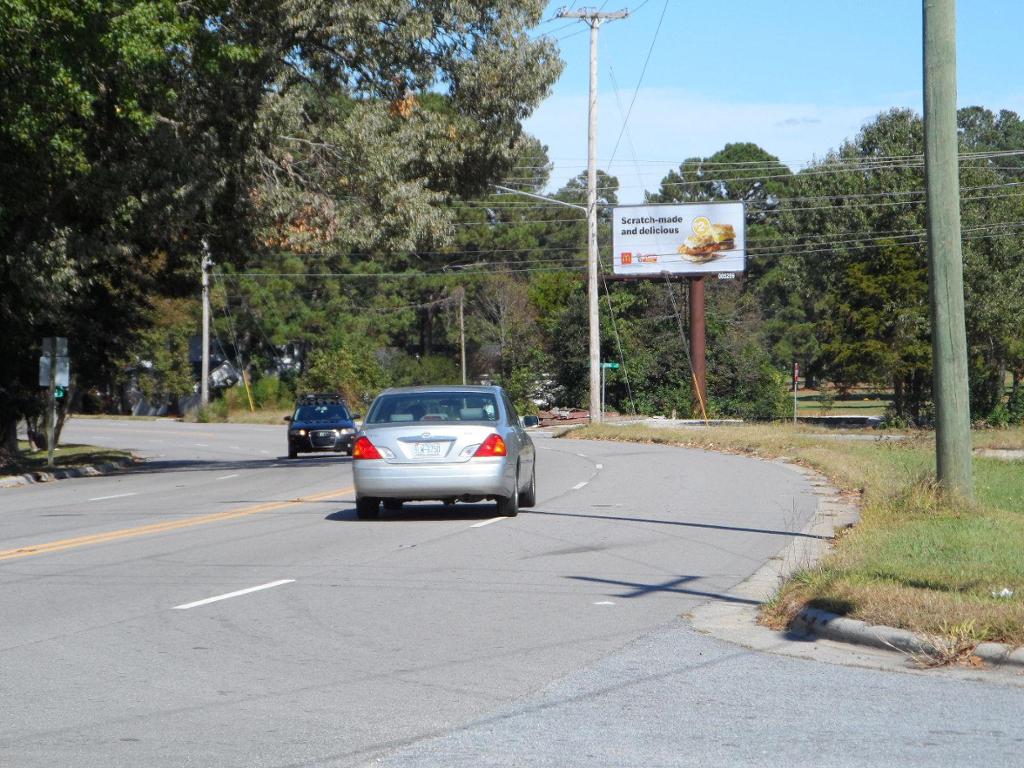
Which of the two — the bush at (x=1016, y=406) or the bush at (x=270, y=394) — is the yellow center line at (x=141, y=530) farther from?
the bush at (x=270, y=394)

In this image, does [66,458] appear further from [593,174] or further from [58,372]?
[593,174]

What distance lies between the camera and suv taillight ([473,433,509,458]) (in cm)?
1680

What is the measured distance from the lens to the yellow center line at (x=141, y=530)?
14.6 m

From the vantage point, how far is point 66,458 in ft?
123

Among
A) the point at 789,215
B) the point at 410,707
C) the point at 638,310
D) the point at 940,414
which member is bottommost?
the point at 410,707

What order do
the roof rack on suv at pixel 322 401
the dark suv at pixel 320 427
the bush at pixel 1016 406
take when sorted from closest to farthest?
the dark suv at pixel 320 427, the roof rack on suv at pixel 322 401, the bush at pixel 1016 406

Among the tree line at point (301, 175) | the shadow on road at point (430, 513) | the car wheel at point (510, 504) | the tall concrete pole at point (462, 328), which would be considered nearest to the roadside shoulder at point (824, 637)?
the car wheel at point (510, 504)

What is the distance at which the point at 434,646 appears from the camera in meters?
8.82

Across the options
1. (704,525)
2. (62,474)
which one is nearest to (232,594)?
(704,525)

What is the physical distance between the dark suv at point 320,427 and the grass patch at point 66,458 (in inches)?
201

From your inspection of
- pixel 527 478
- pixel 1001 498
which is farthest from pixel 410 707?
pixel 1001 498

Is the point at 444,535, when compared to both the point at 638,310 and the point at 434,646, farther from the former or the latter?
the point at 638,310

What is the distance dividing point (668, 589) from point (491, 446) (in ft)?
19.3

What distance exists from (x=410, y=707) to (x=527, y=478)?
37.5ft
